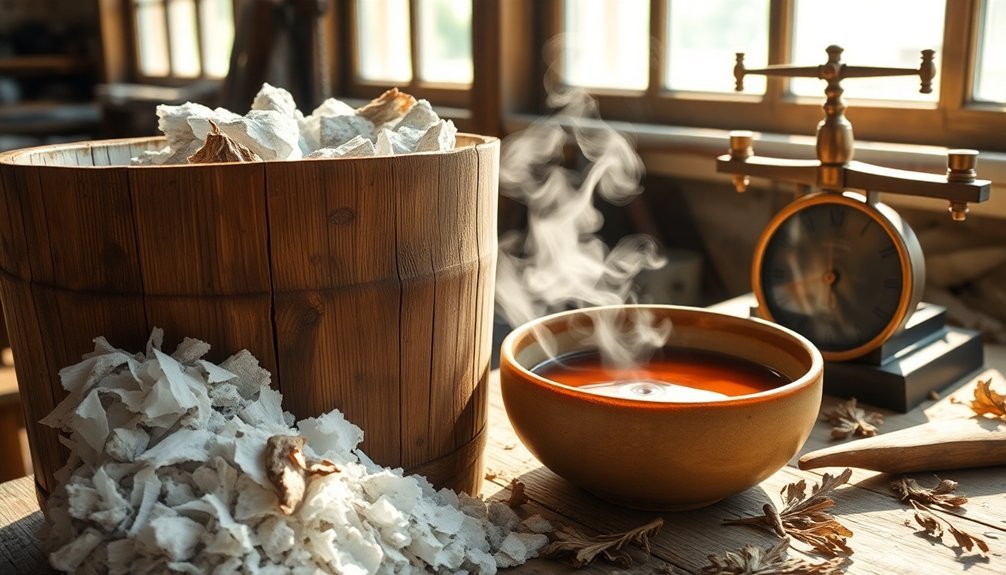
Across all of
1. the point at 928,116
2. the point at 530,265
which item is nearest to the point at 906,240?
the point at 530,265

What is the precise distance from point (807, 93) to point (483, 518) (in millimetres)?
1517

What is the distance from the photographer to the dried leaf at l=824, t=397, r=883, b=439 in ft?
3.48

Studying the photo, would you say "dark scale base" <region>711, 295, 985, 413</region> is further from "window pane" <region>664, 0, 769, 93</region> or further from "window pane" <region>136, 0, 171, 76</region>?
"window pane" <region>136, 0, 171, 76</region>

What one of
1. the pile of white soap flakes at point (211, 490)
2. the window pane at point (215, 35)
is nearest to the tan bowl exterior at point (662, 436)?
the pile of white soap flakes at point (211, 490)

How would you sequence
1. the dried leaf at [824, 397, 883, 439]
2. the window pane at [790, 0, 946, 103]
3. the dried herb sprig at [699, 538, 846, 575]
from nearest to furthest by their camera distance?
1. the dried herb sprig at [699, 538, 846, 575]
2. the dried leaf at [824, 397, 883, 439]
3. the window pane at [790, 0, 946, 103]

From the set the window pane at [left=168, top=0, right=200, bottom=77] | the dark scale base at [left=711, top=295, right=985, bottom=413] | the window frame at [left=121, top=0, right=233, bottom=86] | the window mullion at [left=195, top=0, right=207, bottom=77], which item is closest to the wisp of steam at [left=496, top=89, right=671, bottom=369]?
the dark scale base at [left=711, top=295, right=985, bottom=413]

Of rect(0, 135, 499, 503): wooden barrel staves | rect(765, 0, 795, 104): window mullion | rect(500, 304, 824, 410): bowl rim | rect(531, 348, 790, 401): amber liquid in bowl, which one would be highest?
rect(765, 0, 795, 104): window mullion

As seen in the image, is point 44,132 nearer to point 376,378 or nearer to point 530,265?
point 530,265

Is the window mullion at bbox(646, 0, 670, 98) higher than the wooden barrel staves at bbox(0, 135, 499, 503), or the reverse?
the window mullion at bbox(646, 0, 670, 98)

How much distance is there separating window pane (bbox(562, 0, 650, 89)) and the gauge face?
3.89 feet

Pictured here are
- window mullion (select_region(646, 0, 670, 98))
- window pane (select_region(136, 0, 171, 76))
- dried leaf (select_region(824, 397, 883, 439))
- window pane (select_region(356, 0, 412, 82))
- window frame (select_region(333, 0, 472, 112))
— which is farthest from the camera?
window pane (select_region(136, 0, 171, 76))

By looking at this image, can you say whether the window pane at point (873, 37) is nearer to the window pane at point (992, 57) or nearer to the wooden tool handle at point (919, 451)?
the window pane at point (992, 57)

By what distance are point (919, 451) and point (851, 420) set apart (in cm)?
15

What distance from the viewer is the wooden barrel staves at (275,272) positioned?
0.71m
